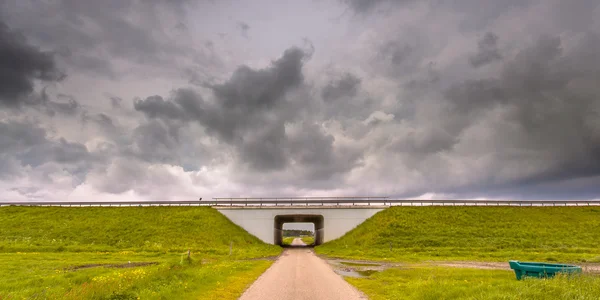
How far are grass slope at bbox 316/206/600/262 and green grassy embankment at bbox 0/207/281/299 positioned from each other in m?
13.1

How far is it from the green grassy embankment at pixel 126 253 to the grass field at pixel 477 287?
6921 mm

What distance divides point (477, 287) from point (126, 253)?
111 feet

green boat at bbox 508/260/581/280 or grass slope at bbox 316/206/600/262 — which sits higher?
green boat at bbox 508/260/581/280

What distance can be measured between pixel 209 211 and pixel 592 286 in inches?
2014

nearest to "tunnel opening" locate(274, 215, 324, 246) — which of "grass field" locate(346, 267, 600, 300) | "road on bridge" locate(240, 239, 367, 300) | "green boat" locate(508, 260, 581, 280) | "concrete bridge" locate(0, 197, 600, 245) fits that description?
"concrete bridge" locate(0, 197, 600, 245)

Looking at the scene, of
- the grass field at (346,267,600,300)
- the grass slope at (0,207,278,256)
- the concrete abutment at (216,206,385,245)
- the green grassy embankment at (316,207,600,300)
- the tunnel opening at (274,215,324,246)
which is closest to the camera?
the grass field at (346,267,600,300)

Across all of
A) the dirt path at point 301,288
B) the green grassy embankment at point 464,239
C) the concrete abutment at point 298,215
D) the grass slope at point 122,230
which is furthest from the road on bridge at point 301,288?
the concrete abutment at point 298,215

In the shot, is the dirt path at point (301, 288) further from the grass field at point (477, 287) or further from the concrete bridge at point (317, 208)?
the concrete bridge at point (317, 208)

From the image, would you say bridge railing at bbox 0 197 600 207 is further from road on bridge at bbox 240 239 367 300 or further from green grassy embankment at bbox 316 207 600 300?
road on bridge at bbox 240 239 367 300

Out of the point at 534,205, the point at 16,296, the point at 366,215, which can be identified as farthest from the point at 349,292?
the point at 534,205

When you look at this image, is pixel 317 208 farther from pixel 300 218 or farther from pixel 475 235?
pixel 475 235

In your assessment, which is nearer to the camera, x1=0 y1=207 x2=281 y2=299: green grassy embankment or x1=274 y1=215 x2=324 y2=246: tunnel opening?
x1=0 y1=207 x2=281 y2=299: green grassy embankment

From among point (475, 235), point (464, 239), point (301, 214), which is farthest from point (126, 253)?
point (475, 235)

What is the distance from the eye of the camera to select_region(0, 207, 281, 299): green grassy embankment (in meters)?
15.1
